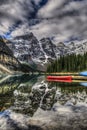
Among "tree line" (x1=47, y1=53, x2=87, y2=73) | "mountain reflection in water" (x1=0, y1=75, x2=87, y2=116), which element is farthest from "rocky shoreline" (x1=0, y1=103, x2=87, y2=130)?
"tree line" (x1=47, y1=53, x2=87, y2=73)

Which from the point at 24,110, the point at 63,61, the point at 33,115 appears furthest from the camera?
the point at 63,61

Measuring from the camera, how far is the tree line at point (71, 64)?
134275mm

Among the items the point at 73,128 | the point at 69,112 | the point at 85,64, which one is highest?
the point at 85,64

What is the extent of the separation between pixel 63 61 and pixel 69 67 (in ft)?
43.0

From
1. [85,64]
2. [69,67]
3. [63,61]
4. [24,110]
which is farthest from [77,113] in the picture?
[63,61]

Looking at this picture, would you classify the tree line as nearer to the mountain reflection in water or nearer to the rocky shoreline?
the mountain reflection in water

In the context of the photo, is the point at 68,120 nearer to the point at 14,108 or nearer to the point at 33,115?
the point at 33,115

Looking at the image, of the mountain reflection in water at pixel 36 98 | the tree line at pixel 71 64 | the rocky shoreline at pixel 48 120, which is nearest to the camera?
the rocky shoreline at pixel 48 120

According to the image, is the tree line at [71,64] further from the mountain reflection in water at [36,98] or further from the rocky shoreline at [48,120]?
the rocky shoreline at [48,120]

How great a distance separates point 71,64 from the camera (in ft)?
471

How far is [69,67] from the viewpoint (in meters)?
144

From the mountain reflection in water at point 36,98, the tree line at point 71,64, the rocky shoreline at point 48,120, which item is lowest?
the rocky shoreline at point 48,120

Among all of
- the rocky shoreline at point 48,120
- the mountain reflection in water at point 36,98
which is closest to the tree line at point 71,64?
the mountain reflection in water at point 36,98

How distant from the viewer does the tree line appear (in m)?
134
